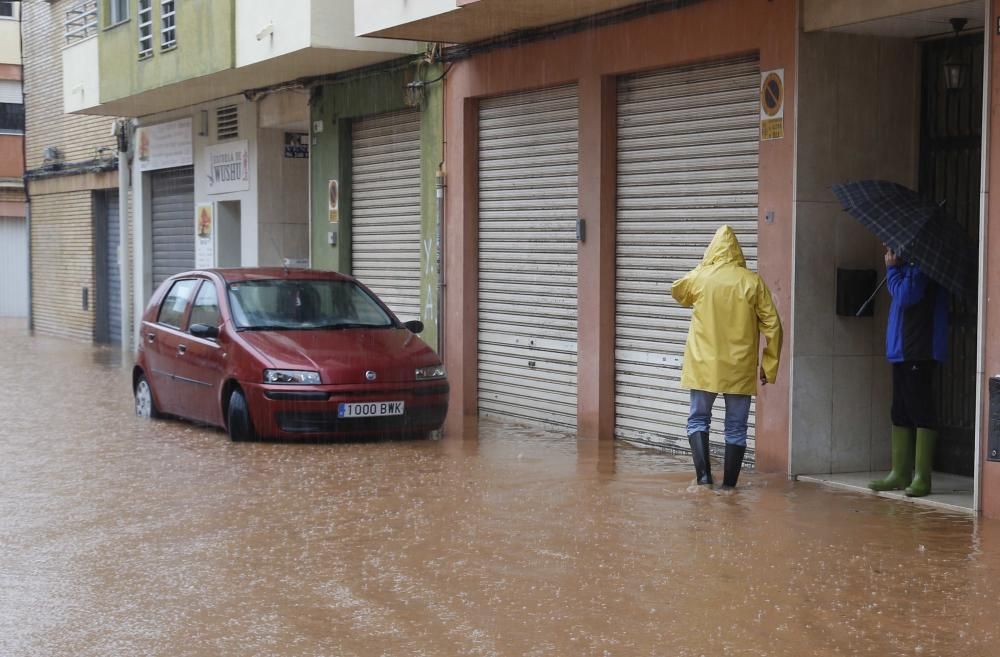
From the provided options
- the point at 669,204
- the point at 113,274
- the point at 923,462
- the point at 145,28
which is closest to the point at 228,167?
the point at 145,28

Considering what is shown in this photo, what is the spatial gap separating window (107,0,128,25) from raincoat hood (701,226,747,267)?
46.7ft

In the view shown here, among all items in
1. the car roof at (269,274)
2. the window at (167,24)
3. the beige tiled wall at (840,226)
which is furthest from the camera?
the window at (167,24)

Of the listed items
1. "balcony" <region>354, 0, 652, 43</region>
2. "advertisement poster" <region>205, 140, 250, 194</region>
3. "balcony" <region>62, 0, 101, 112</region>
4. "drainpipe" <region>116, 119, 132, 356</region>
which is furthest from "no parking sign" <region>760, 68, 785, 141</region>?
"drainpipe" <region>116, 119, 132, 356</region>

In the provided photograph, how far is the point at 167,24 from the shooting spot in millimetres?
20156

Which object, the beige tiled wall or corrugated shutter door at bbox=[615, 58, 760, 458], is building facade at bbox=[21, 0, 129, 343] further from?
the beige tiled wall

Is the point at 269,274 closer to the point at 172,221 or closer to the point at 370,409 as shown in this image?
the point at 370,409

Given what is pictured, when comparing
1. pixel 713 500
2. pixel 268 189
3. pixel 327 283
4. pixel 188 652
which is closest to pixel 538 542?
pixel 713 500

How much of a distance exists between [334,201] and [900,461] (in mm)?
9864

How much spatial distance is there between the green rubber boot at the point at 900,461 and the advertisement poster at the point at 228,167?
41.1ft

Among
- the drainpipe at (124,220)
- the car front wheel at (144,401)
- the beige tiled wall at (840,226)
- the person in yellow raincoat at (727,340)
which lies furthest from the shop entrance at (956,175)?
the drainpipe at (124,220)

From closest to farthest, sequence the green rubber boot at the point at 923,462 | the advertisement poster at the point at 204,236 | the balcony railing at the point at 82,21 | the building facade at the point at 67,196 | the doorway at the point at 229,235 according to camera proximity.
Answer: the green rubber boot at the point at 923,462
the doorway at the point at 229,235
the advertisement poster at the point at 204,236
the balcony railing at the point at 82,21
the building facade at the point at 67,196

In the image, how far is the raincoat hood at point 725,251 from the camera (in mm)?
9727

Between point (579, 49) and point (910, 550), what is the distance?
6487 millimetres

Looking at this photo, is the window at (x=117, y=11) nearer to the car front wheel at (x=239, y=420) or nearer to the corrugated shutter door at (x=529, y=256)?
the corrugated shutter door at (x=529, y=256)
